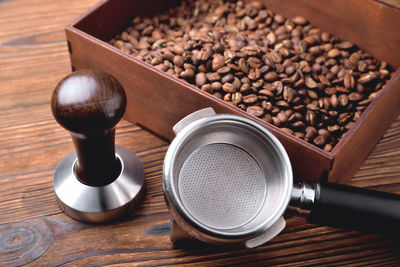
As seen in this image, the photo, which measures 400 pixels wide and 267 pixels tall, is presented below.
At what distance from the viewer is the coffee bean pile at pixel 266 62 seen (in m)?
0.89

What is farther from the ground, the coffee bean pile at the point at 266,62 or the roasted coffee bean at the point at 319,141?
the coffee bean pile at the point at 266,62

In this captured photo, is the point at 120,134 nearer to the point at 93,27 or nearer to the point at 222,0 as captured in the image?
the point at 93,27

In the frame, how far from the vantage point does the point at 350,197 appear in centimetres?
74

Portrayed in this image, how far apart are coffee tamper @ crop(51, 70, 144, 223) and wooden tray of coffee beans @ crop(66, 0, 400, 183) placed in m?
0.15

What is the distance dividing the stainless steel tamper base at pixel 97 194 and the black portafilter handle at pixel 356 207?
317mm

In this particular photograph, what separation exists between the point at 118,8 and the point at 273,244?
599 mm

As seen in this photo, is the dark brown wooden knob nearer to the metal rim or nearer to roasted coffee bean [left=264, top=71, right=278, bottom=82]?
the metal rim

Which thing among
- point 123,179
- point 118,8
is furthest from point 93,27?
point 123,179

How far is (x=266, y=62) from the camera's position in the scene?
0.94 metres

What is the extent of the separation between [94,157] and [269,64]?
396 millimetres

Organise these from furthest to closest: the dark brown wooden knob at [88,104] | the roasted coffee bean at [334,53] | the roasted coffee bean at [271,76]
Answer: the roasted coffee bean at [334,53] < the roasted coffee bean at [271,76] < the dark brown wooden knob at [88,104]

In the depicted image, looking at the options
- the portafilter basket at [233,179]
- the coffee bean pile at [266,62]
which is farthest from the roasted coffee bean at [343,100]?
the portafilter basket at [233,179]

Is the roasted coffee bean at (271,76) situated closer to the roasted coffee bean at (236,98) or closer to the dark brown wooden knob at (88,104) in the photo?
the roasted coffee bean at (236,98)

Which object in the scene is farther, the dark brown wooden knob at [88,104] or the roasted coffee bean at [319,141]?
the roasted coffee bean at [319,141]
